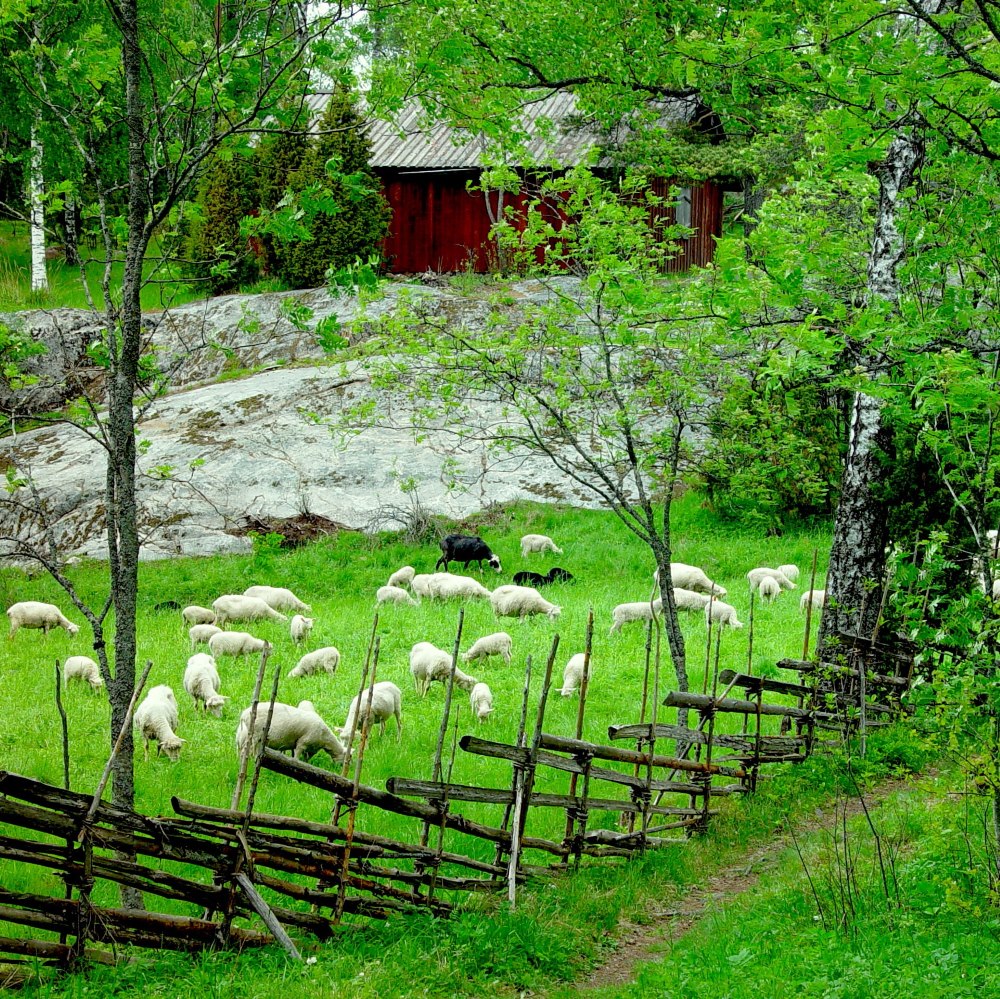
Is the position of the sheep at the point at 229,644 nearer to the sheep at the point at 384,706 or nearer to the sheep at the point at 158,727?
the sheep at the point at 158,727

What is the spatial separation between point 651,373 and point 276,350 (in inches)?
799

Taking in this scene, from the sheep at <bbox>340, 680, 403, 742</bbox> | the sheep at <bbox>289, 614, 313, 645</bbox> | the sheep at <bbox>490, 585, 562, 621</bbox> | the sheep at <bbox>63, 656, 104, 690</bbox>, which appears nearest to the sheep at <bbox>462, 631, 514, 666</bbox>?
the sheep at <bbox>490, 585, 562, 621</bbox>

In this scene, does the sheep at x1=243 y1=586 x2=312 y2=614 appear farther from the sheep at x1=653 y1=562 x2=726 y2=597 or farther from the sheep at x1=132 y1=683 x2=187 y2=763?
the sheep at x1=132 y1=683 x2=187 y2=763

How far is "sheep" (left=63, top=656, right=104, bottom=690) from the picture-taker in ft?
46.4

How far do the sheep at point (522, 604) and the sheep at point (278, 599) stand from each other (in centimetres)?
356

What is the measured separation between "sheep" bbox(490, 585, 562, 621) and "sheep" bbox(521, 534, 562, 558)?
3928 mm

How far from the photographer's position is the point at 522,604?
1738 cm

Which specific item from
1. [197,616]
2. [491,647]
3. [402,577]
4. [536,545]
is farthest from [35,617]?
[536,545]

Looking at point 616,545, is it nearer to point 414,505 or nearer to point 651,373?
point 414,505

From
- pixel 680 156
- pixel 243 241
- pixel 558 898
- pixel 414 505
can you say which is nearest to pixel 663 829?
pixel 558 898

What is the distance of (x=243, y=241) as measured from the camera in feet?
23.9

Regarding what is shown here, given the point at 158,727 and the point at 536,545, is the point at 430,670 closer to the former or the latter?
the point at 158,727

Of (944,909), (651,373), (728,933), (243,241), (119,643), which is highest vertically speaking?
(243,241)

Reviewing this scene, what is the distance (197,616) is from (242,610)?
754mm
